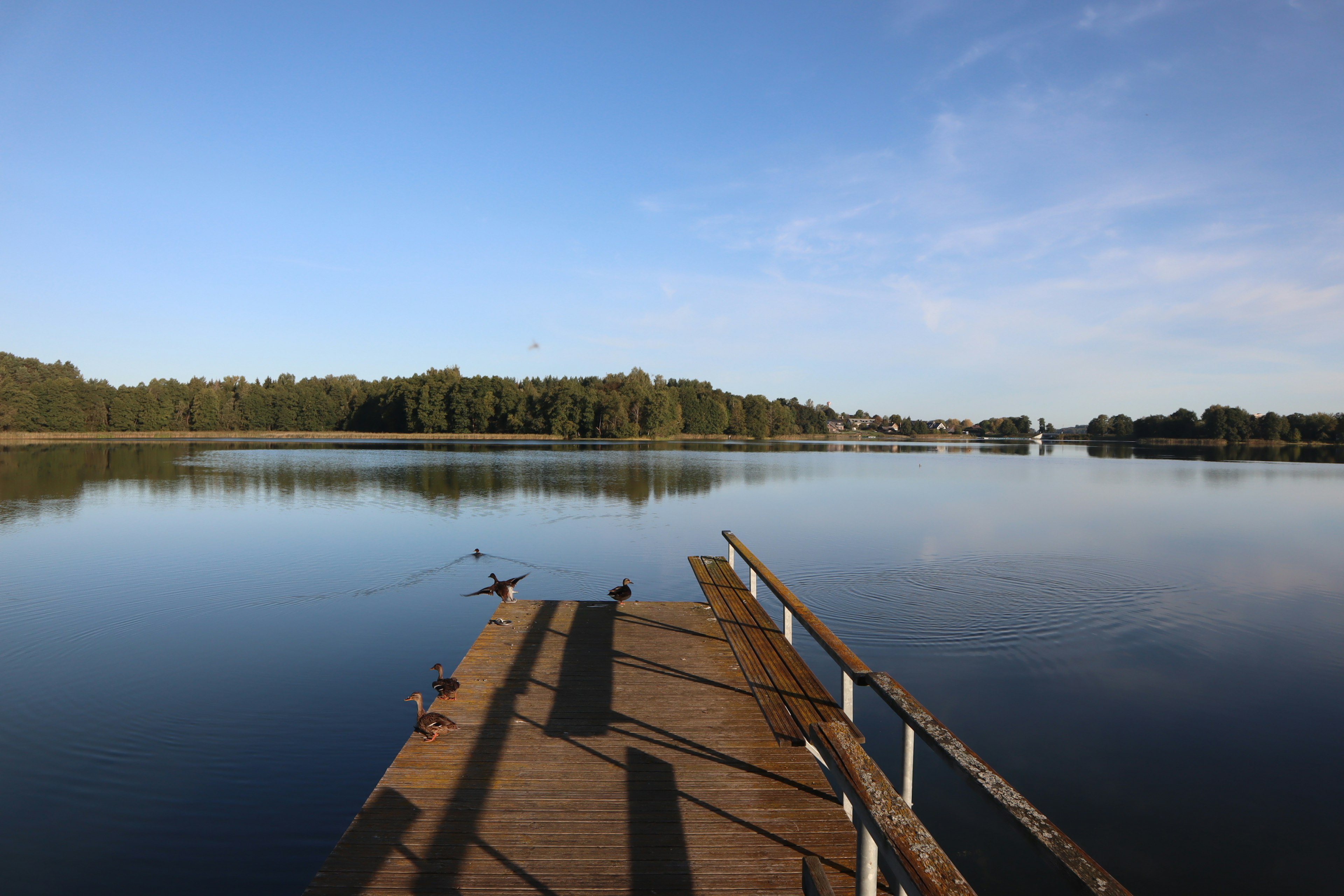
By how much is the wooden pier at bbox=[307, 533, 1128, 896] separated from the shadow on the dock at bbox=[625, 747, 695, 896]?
12mm

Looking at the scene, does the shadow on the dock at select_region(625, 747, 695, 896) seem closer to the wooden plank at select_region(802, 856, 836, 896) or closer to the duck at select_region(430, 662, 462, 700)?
the wooden plank at select_region(802, 856, 836, 896)

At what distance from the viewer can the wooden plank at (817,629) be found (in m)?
5.12

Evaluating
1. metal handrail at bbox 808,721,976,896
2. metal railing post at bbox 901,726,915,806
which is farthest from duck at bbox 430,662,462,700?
metal handrail at bbox 808,721,976,896

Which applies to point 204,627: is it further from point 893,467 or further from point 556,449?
point 556,449

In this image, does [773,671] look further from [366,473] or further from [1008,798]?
[366,473]

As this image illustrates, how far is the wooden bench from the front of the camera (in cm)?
579

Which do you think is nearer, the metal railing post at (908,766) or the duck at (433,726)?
the metal railing post at (908,766)

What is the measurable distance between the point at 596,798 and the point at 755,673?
8.33ft

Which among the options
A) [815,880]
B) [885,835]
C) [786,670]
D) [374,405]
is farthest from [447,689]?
[374,405]

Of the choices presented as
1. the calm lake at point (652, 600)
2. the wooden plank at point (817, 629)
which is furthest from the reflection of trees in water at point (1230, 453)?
the wooden plank at point (817, 629)

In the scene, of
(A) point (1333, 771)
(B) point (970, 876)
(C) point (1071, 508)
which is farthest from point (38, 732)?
(C) point (1071, 508)

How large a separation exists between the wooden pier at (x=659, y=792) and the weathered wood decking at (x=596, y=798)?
0.05 ft

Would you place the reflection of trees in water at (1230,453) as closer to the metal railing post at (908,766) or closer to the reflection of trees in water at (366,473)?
the reflection of trees in water at (366,473)

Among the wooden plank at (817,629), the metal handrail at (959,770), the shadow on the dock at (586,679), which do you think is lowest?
the shadow on the dock at (586,679)
